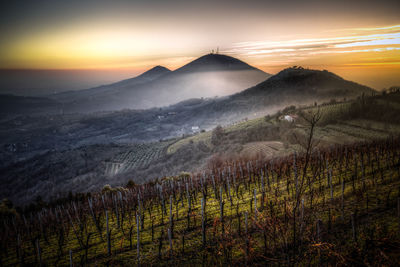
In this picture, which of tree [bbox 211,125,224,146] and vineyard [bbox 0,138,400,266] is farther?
tree [bbox 211,125,224,146]

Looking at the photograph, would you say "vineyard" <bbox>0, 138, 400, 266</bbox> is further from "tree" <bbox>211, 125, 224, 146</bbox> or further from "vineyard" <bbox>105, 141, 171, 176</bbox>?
"vineyard" <bbox>105, 141, 171, 176</bbox>

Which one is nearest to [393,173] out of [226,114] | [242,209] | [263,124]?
[242,209]

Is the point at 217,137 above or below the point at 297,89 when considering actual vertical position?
below

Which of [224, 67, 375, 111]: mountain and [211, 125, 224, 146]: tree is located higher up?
[224, 67, 375, 111]: mountain

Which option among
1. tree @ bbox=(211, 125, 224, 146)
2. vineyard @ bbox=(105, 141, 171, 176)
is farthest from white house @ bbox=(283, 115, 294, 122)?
vineyard @ bbox=(105, 141, 171, 176)

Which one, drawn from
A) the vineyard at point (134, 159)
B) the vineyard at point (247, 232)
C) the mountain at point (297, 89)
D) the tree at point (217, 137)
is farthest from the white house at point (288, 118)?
the mountain at point (297, 89)

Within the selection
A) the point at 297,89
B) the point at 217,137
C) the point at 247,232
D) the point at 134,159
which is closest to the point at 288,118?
the point at 217,137

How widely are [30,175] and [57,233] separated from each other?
96.1 meters

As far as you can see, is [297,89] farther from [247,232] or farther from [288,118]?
[247,232]

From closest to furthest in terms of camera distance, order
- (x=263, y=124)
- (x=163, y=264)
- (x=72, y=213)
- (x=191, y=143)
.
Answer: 1. (x=163, y=264)
2. (x=72, y=213)
3. (x=263, y=124)
4. (x=191, y=143)

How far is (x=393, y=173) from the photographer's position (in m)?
17.0

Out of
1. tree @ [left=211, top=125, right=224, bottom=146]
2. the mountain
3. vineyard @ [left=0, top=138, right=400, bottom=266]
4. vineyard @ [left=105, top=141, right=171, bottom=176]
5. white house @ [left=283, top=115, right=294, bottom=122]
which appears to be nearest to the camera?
vineyard @ [left=0, top=138, right=400, bottom=266]

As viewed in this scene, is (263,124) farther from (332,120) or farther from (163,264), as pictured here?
(163,264)

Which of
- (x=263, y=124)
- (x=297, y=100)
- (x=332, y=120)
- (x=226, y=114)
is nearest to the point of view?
(x=332, y=120)
